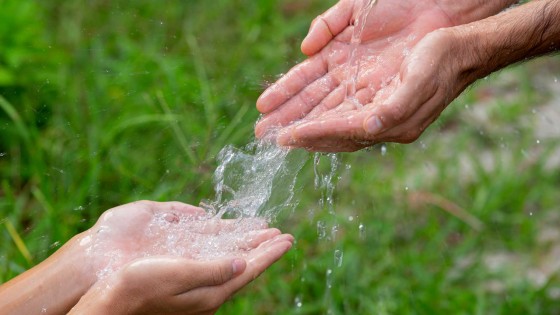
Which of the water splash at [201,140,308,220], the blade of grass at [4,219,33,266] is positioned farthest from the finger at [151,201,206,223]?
the blade of grass at [4,219,33,266]

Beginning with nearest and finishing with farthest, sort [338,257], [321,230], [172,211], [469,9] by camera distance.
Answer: [172,211]
[469,9]
[338,257]
[321,230]

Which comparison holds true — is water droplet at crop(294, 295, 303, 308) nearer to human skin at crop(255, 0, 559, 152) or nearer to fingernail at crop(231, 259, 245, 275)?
human skin at crop(255, 0, 559, 152)

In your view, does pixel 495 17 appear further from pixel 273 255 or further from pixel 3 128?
pixel 3 128

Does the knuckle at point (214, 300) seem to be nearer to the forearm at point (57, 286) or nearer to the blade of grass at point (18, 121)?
the forearm at point (57, 286)

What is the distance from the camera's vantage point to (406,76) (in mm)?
2412

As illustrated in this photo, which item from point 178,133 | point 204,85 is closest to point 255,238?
point 178,133

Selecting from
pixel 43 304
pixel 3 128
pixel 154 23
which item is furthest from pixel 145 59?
pixel 43 304

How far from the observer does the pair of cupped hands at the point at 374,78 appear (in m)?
2.43

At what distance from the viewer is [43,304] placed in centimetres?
256

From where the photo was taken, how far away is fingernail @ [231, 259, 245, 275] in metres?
2.24

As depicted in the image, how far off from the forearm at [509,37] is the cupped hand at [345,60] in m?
0.26

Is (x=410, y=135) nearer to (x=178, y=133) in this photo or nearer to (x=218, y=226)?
(x=218, y=226)

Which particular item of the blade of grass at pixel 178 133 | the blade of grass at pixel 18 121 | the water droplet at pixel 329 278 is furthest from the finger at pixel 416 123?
the blade of grass at pixel 18 121

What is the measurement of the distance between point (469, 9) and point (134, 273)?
1.67 meters
